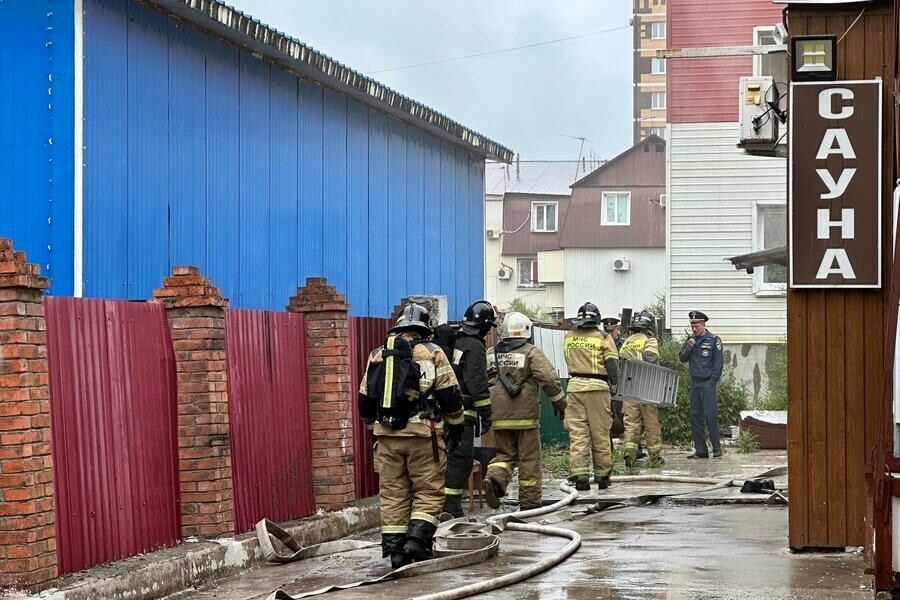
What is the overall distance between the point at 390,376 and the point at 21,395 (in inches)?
111

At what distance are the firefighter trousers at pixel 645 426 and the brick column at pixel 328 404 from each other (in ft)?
21.4

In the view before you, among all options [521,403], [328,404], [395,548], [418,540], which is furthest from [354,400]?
[418,540]

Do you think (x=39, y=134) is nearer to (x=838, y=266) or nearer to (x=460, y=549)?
→ (x=460, y=549)

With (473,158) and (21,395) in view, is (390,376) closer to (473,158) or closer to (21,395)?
(21,395)

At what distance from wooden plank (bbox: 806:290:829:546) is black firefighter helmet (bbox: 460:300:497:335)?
10.5ft

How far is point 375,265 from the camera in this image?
62.7 feet

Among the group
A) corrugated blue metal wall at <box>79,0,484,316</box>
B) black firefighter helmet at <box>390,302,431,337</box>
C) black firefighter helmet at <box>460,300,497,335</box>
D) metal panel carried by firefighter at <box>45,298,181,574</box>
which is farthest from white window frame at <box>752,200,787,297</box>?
metal panel carried by firefighter at <box>45,298,181,574</box>

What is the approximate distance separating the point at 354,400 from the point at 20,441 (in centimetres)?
538

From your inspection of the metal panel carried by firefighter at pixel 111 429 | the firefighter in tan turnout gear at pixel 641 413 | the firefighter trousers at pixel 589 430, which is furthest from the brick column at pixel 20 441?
the firefighter in tan turnout gear at pixel 641 413

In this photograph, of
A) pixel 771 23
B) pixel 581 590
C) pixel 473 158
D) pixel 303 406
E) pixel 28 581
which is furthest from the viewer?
pixel 771 23

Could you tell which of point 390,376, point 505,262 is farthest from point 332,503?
point 505,262

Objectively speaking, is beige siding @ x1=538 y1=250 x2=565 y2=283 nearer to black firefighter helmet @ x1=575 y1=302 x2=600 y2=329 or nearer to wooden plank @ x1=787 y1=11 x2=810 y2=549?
black firefighter helmet @ x1=575 y1=302 x2=600 y2=329

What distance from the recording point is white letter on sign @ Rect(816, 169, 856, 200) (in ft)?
30.8

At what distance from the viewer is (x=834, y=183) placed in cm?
941
